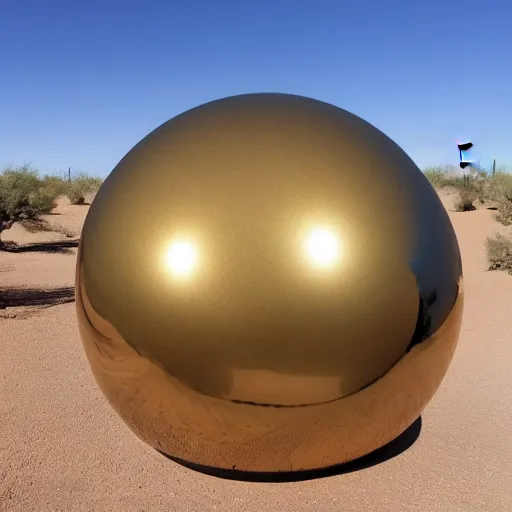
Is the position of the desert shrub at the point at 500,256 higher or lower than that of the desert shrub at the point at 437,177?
lower

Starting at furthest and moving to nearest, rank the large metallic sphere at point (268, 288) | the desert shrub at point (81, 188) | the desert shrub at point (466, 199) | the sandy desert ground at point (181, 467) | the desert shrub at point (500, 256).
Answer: the desert shrub at point (81, 188) → the desert shrub at point (466, 199) → the desert shrub at point (500, 256) → the sandy desert ground at point (181, 467) → the large metallic sphere at point (268, 288)

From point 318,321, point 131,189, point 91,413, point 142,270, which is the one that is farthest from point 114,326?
point 91,413

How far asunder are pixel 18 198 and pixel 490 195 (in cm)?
2375

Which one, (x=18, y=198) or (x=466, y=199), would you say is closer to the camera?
(x=18, y=198)

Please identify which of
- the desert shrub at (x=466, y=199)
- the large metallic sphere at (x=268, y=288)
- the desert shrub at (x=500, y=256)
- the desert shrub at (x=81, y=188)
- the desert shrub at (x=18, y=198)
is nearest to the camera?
the large metallic sphere at (x=268, y=288)

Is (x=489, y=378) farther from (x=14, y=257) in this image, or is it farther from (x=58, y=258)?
(x=14, y=257)

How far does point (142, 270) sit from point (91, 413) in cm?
298

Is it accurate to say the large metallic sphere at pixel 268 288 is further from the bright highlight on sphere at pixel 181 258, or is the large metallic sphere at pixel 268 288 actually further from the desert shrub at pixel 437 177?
the desert shrub at pixel 437 177

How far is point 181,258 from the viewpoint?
3.30 m

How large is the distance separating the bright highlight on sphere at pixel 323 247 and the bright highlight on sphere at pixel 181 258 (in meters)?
0.72

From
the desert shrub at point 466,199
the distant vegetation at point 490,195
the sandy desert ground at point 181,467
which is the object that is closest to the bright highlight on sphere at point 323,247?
the sandy desert ground at point 181,467

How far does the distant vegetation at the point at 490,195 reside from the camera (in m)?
15.4

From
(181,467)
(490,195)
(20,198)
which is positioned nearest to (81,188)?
(20,198)

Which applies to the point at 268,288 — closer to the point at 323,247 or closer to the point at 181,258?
the point at 323,247
